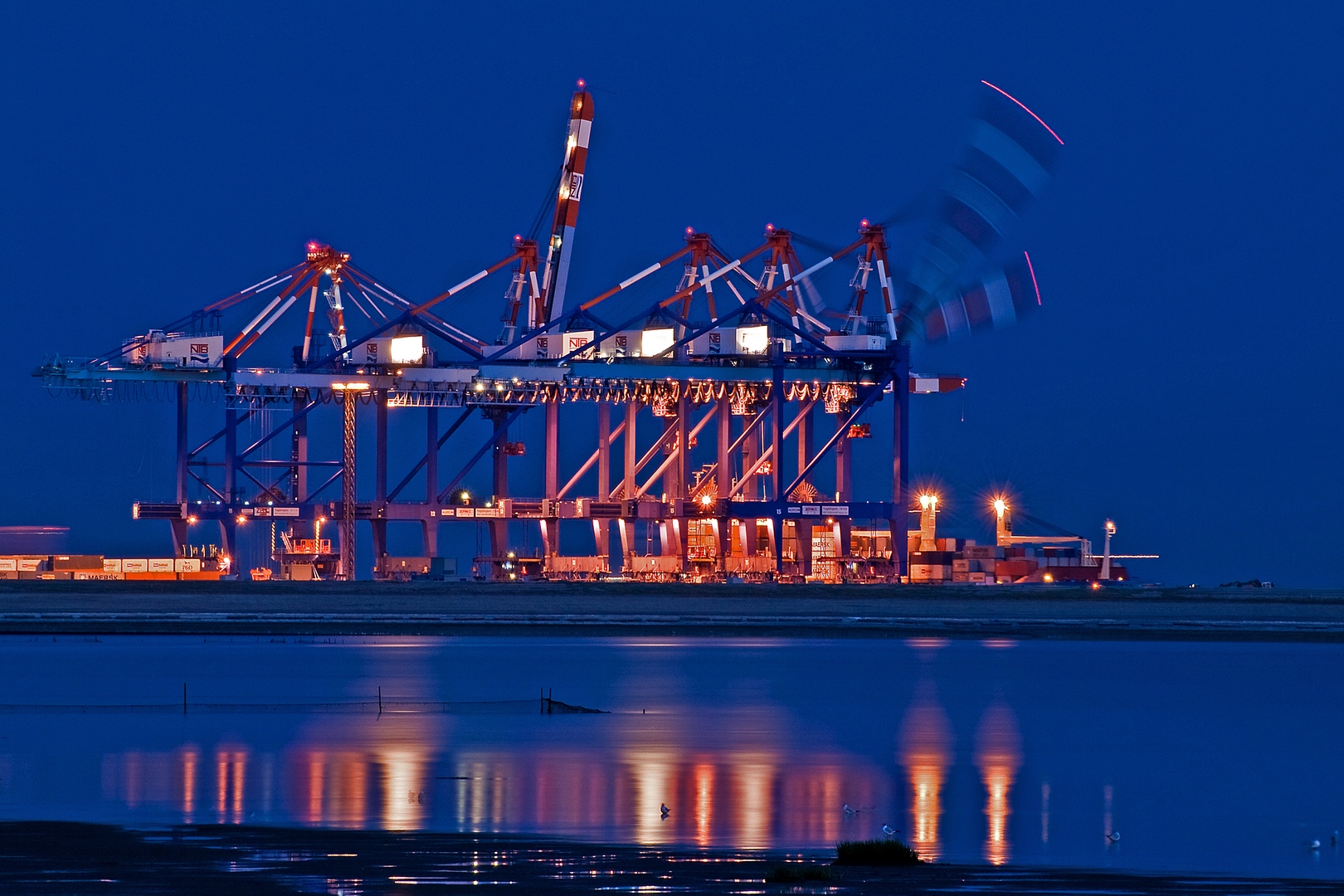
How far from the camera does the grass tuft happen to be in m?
17.0

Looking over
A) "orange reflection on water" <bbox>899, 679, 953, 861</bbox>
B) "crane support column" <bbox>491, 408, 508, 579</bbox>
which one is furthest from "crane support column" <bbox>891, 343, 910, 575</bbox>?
"orange reflection on water" <bbox>899, 679, 953, 861</bbox>

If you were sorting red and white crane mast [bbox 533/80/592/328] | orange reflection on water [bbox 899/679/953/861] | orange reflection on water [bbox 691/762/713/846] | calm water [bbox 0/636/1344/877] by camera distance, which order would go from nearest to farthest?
1. orange reflection on water [bbox 691/762/713/846]
2. orange reflection on water [bbox 899/679/953/861]
3. calm water [bbox 0/636/1344/877]
4. red and white crane mast [bbox 533/80/592/328]

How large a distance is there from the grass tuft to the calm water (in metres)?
1.84

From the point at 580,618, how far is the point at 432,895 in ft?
207

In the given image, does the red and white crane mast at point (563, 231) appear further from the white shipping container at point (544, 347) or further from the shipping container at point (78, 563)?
the shipping container at point (78, 563)

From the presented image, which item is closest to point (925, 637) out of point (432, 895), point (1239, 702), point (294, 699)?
point (1239, 702)

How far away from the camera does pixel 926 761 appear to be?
29656mm

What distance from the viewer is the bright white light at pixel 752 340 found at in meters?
97.1

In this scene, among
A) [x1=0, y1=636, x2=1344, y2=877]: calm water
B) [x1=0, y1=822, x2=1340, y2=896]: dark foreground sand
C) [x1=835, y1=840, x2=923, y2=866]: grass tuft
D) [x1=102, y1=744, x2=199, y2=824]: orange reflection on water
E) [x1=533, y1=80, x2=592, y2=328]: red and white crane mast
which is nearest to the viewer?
[x1=0, y1=822, x2=1340, y2=896]: dark foreground sand

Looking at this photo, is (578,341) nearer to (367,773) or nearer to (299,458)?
(299,458)

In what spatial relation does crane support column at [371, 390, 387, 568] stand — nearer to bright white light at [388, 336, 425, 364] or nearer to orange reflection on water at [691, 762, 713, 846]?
bright white light at [388, 336, 425, 364]

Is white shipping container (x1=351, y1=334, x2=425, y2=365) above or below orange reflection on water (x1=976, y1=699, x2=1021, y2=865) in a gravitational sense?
above

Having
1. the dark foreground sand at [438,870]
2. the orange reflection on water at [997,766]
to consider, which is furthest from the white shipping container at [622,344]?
the dark foreground sand at [438,870]

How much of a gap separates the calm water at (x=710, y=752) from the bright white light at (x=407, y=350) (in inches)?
1868
